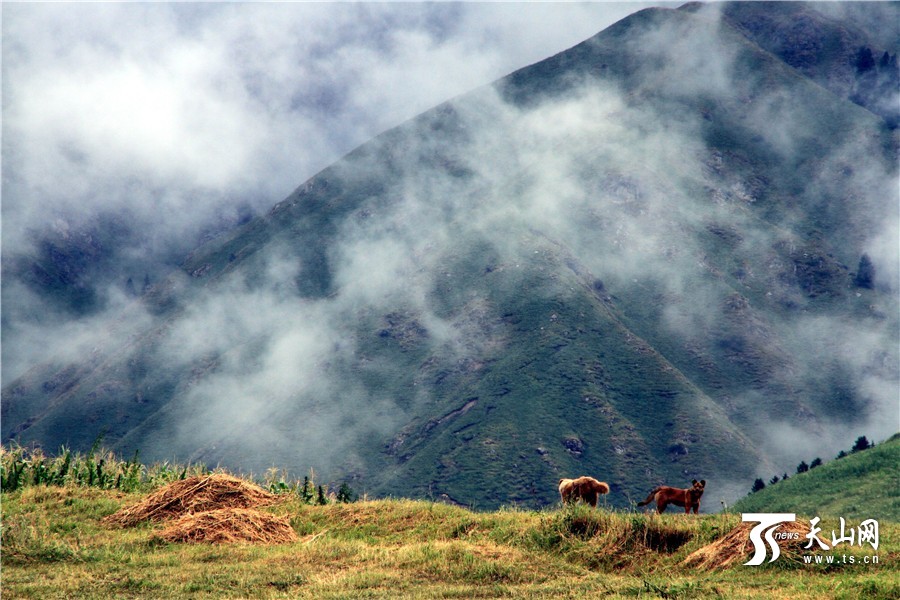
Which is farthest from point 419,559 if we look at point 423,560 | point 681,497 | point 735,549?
point 681,497

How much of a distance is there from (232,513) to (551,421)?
573 feet

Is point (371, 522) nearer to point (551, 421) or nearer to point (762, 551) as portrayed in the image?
point (762, 551)

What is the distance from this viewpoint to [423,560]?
64.6 feet

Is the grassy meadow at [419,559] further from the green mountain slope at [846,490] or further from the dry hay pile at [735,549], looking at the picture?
the green mountain slope at [846,490]

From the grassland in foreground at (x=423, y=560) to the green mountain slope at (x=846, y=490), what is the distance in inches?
2788

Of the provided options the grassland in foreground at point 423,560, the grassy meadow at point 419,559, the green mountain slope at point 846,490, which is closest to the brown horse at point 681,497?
the grassy meadow at point 419,559

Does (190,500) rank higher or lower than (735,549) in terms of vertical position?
higher

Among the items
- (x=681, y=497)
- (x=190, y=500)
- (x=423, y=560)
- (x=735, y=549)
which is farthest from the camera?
(x=190, y=500)

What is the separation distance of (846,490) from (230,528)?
90.3m

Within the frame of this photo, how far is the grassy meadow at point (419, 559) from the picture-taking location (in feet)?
57.8

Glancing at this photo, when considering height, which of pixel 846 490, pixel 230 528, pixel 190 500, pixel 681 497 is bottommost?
pixel 230 528

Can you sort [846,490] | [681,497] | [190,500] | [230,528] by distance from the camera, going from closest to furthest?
[230,528]
[681,497]
[190,500]
[846,490]

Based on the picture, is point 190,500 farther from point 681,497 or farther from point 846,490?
point 846,490

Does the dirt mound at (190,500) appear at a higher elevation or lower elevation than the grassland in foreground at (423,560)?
higher
